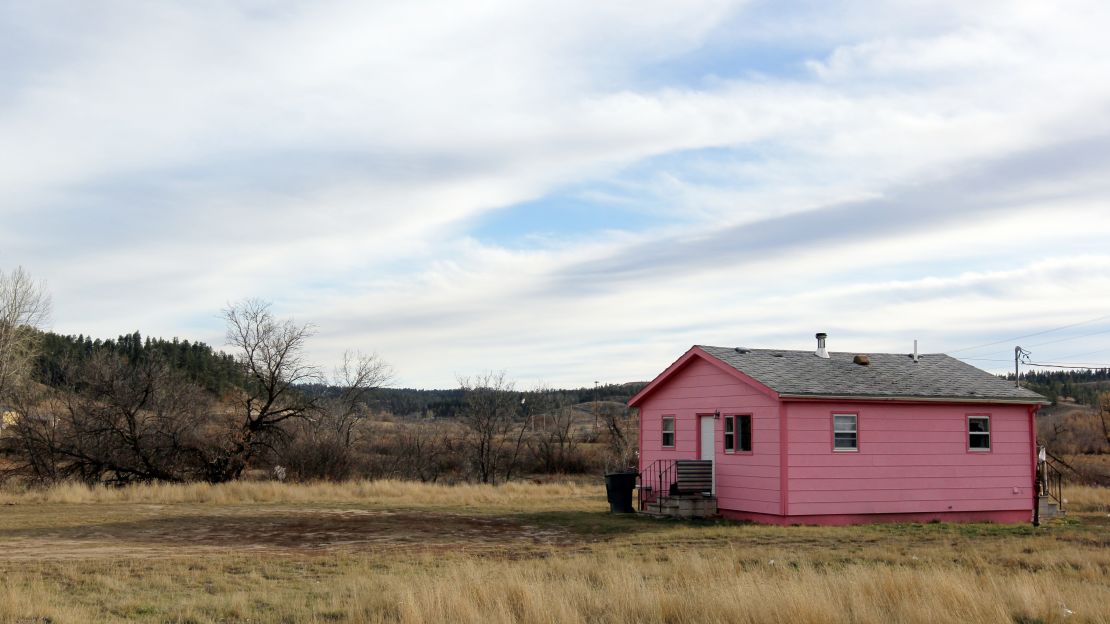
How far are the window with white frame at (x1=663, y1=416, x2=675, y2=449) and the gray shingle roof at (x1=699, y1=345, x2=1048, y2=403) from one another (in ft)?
8.36

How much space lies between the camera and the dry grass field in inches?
379

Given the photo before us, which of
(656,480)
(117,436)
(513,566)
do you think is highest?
(117,436)

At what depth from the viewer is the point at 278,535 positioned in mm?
19719

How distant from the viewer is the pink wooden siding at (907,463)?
21.8 m

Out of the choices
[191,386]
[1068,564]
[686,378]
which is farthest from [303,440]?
[1068,564]

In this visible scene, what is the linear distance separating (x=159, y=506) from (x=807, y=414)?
57.5ft

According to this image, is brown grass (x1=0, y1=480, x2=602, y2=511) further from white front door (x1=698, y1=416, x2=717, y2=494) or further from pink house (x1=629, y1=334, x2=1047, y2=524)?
pink house (x1=629, y1=334, x2=1047, y2=524)

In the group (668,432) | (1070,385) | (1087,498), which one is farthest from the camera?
(1070,385)

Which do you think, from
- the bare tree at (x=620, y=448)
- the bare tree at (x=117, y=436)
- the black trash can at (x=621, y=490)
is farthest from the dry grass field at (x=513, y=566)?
the bare tree at (x=620, y=448)

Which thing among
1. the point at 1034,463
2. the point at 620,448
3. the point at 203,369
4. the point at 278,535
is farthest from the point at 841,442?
the point at 203,369

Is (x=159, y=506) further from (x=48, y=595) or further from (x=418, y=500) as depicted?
(x=48, y=595)

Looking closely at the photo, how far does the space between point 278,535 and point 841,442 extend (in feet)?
41.5

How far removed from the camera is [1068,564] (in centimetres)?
1367

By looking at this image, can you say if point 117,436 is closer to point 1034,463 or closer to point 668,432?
point 668,432
